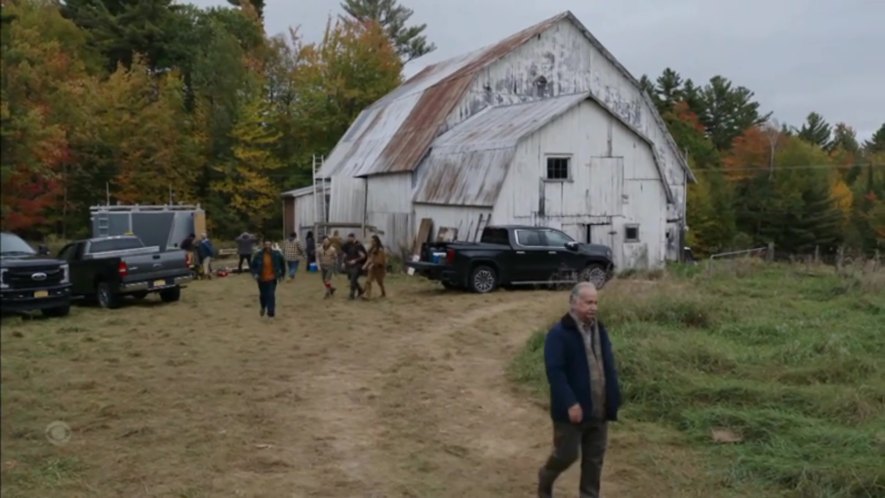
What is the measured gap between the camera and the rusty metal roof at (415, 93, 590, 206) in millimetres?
25469

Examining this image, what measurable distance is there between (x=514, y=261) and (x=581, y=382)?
16.4 m

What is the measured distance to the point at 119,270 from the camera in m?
20.8

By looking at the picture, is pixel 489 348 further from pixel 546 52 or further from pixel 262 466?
pixel 546 52

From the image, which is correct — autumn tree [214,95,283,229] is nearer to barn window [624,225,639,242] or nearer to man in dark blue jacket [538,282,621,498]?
barn window [624,225,639,242]

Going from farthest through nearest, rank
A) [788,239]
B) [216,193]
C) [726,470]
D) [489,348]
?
[788,239] → [216,193] → [489,348] → [726,470]

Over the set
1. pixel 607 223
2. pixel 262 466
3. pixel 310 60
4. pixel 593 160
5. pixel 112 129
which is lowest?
pixel 262 466

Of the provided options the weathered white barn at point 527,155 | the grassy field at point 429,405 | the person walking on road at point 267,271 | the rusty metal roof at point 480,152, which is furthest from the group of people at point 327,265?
the weathered white barn at point 527,155

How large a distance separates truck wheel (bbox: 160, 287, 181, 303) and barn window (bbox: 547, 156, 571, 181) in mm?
11355

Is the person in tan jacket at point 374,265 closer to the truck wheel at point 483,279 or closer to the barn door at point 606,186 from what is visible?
the truck wheel at point 483,279

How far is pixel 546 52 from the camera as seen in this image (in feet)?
111

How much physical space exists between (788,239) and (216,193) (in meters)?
43.3

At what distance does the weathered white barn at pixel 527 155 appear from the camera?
2572 centimetres

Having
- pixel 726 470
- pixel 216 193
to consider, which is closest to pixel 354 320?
pixel 726 470

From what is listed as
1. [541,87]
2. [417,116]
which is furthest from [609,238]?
[417,116]
